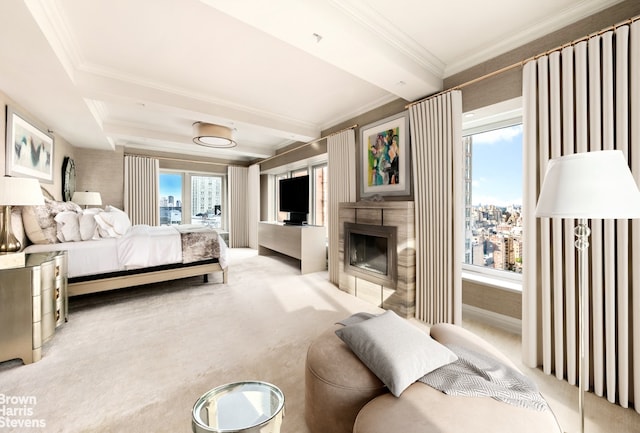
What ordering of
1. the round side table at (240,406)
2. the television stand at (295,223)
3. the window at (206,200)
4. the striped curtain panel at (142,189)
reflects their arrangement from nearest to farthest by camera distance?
1. the round side table at (240,406)
2. the television stand at (295,223)
3. the striped curtain panel at (142,189)
4. the window at (206,200)

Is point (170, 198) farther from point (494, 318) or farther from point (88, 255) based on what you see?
point (494, 318)

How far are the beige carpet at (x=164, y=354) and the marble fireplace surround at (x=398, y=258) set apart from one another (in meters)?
0.23

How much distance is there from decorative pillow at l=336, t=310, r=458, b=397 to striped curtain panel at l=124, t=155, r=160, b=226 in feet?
19.9

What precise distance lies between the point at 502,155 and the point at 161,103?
3874 millimetres

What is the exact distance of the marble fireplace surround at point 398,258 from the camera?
9.00 feet

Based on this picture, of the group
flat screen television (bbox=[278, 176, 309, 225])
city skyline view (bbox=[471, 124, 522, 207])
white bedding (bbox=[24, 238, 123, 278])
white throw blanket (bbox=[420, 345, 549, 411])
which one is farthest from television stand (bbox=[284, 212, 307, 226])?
white throw blanket (bbox=[420, 345, 549, 411])

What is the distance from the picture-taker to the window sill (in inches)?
98.1

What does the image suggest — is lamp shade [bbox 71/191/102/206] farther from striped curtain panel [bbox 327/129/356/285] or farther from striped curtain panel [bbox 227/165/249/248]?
striped curtain panel [bbox 327/129/356/285]

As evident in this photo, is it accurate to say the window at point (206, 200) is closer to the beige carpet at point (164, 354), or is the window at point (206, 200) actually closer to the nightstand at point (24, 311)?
the beige carpet at point (164, 354)

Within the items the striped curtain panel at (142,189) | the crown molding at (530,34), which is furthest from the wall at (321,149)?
the striped curtain panel at (142,189)

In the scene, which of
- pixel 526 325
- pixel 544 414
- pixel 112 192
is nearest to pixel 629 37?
pixel 526 325

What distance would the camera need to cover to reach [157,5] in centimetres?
175

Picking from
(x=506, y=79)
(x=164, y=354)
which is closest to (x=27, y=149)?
(x=164, y=354)

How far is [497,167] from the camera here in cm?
283
